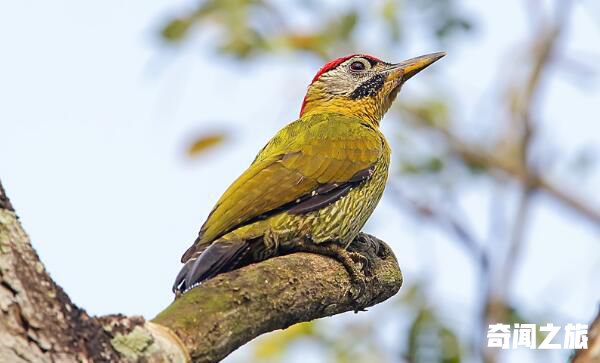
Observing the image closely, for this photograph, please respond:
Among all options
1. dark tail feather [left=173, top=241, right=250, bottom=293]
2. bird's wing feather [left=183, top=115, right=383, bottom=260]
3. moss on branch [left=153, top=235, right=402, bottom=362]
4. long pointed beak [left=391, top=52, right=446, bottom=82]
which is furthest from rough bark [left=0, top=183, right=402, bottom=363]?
long pointed beak [left=391, top=52, right=446, bottom=82]

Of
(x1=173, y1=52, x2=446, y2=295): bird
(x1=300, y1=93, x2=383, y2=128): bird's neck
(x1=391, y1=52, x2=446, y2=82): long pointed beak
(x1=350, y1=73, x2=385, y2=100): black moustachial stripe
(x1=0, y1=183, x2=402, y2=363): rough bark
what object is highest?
(x1=391, y1=52, x2=446, y2=82): long pointed beak

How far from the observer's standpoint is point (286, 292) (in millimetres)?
3678

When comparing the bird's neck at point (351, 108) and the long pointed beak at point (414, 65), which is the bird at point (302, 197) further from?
the long pointed beak at point (414, 65)

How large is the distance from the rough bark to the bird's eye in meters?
2.37

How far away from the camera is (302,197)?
16.3ft

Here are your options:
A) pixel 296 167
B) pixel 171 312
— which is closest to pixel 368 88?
→ pixel 296 167

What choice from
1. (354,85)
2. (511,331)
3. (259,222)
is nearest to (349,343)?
(511,331)

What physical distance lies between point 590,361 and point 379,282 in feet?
5.80

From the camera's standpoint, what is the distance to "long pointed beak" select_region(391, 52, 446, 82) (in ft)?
21.1

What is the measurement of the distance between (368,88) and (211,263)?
101 inches

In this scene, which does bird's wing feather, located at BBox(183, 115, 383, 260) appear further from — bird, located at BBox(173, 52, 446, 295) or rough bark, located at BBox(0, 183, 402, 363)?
rough bark, located at BBox(0, 183, 402, 363)

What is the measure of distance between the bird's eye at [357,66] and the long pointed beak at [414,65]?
0.18 meters

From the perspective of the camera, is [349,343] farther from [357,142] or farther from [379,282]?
[379,282]

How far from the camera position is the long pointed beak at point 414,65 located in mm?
6445
